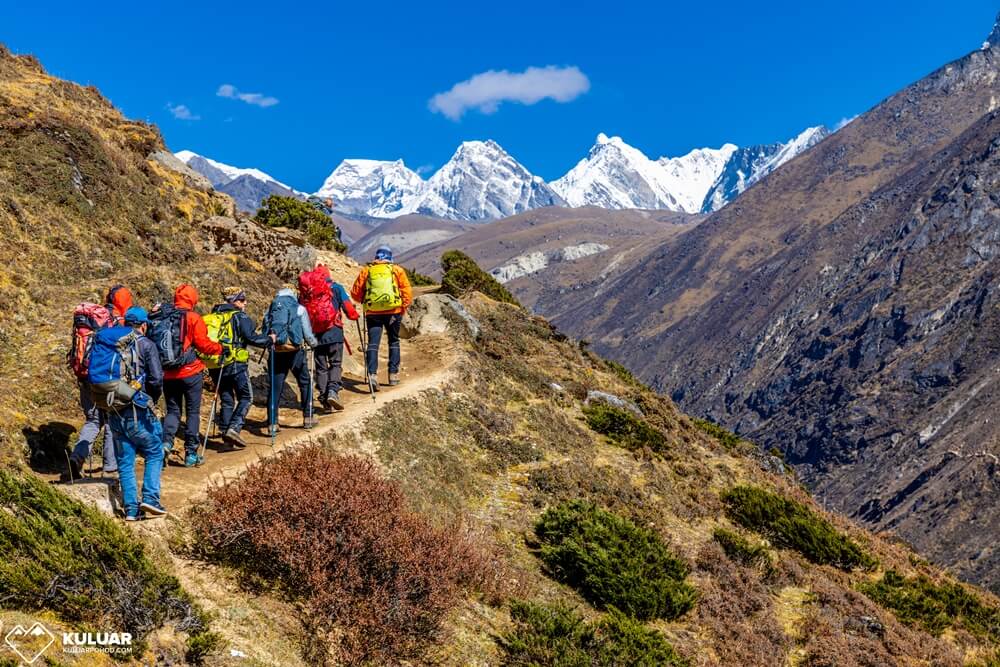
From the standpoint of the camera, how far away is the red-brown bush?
7578 mm

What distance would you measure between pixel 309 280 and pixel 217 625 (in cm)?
711

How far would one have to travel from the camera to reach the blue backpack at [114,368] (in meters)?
8.27

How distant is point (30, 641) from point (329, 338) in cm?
802

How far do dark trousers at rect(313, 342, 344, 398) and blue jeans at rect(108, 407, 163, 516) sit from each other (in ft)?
16.4

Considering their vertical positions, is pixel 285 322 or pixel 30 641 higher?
pixel 285 322

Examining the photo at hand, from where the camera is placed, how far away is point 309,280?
13.1 meters

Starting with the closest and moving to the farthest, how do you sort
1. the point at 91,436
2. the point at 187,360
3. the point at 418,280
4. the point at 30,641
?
the point at 30,641, the point at 91,436, the point at 187,360, the point at 418,280

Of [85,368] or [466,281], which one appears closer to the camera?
[85,368]

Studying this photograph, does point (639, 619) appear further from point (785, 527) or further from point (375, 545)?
point (785, 527)

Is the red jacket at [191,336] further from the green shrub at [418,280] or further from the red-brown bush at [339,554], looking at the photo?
the green shrub at [418,280]

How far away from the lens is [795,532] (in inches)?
628

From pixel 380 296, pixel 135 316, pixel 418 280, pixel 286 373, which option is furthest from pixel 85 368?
pixel 418 280

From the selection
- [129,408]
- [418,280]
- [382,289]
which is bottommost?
[129,408]

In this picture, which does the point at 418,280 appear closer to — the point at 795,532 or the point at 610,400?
the point at 610,400
